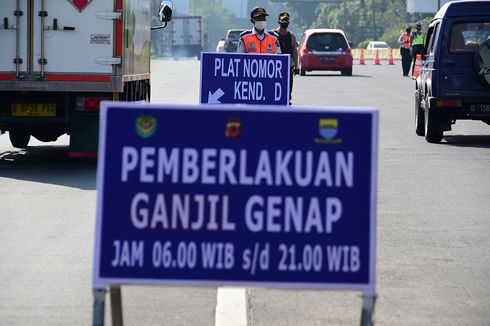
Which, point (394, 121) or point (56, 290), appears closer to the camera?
point (56, 290)

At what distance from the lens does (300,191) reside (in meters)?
5.58

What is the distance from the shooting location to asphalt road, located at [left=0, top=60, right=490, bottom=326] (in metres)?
7.51

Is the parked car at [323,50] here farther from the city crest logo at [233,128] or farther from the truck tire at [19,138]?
the city crest logo at [233,128]

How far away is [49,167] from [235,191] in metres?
10.4

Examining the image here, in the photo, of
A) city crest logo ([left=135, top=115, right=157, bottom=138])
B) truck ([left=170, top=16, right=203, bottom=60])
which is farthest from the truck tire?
truck ([left=170, top=16, right=203, bottom=60])

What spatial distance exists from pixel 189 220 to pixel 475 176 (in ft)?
32.1

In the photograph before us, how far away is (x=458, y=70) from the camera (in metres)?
19.3

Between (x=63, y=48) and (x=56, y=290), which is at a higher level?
(x=63, y=48)

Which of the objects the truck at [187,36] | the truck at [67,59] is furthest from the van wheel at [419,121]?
the truck at [187,36]

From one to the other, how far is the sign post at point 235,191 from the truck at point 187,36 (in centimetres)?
8854

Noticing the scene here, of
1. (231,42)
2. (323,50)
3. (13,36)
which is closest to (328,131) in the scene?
(13,36)

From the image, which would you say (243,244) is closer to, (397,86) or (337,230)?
(337,230)

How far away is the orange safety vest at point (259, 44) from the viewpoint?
16.7 meters

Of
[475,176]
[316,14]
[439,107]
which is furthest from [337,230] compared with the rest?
[316,14]
